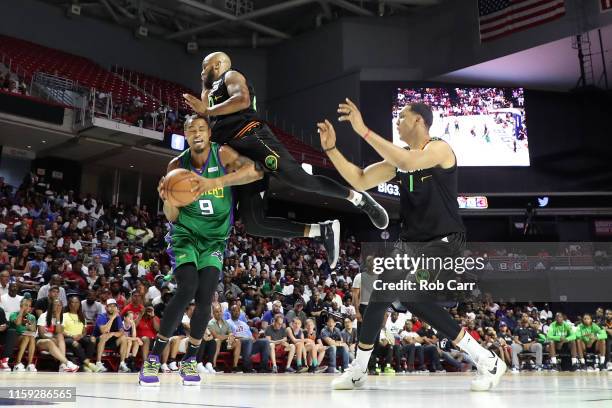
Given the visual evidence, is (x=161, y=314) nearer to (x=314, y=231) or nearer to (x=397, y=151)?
(x=314, y=231)

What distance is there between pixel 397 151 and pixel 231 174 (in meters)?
1.07

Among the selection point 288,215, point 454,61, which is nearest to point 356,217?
point 288,215

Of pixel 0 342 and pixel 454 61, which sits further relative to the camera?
pixel 454 61

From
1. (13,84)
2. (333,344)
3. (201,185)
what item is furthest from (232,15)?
(201,185)

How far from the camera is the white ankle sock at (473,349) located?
12.4ft

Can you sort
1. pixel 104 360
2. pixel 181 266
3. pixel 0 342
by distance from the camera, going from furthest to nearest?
pixel 104 360 → pixel 0 342 → pixel 181 266

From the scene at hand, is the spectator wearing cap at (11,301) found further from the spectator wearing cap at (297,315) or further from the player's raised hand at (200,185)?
the player's raised hand at (200,185)

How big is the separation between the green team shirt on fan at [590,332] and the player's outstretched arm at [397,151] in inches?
469

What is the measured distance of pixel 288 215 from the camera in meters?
23.8

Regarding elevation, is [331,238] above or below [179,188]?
below

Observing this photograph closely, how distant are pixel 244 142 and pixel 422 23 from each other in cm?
2188

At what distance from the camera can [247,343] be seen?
1057 centimetres

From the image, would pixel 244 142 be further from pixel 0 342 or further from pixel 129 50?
pixel 129 50

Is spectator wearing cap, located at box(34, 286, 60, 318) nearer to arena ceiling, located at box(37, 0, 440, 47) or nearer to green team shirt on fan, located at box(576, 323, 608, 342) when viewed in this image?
green team shirt on fan, located at box(576, 323, 608, 342)
